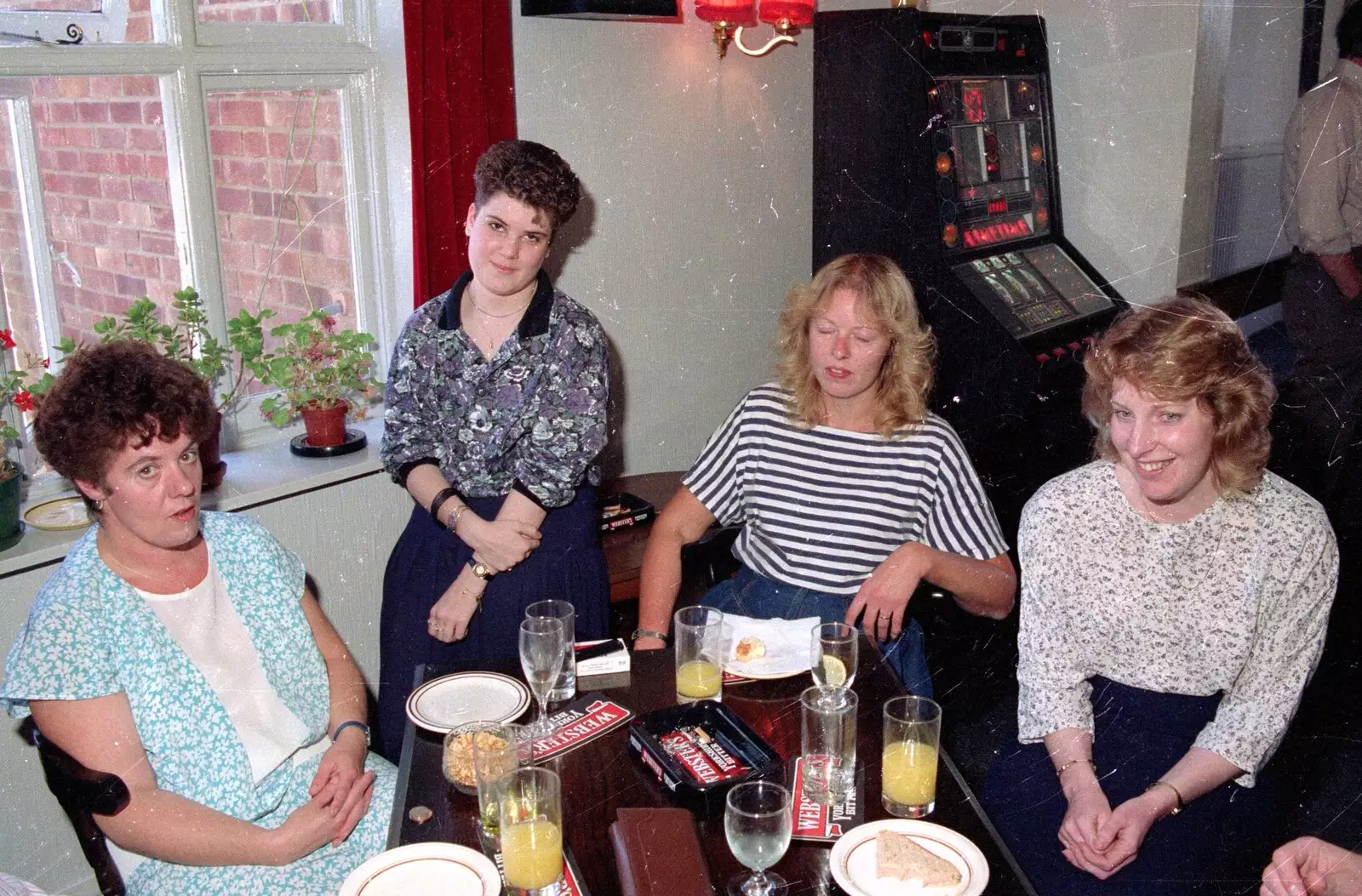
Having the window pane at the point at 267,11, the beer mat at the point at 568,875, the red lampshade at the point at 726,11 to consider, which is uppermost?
the red lampshade at the point at 726,11

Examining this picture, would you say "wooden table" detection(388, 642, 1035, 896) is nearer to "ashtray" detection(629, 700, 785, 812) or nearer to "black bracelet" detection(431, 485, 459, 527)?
"ashtray" detection(629, 700, 785, 812)

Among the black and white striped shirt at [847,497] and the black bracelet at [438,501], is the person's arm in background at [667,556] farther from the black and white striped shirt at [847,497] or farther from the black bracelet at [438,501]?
the black bracelet at [438,501]

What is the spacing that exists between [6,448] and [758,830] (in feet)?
6.10

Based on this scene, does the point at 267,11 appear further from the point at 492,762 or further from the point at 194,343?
the point at 492,762

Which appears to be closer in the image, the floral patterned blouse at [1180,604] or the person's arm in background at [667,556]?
the floral patterned blouse at [1180,604]

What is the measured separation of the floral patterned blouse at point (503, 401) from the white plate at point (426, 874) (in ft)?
3.58

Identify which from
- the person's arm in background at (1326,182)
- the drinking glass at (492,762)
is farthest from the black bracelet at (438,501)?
the person's arm in background at (1326,182)

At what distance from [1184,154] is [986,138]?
652mm

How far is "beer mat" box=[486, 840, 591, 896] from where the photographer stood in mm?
1323

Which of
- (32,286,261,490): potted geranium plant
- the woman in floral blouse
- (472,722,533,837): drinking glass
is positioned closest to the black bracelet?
the woman in floral blouse

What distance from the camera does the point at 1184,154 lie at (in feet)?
8.25

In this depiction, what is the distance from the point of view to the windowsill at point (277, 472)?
98.5 inches

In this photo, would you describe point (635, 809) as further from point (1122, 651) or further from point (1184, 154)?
point (1184, 154)

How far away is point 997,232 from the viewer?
3025 mm
